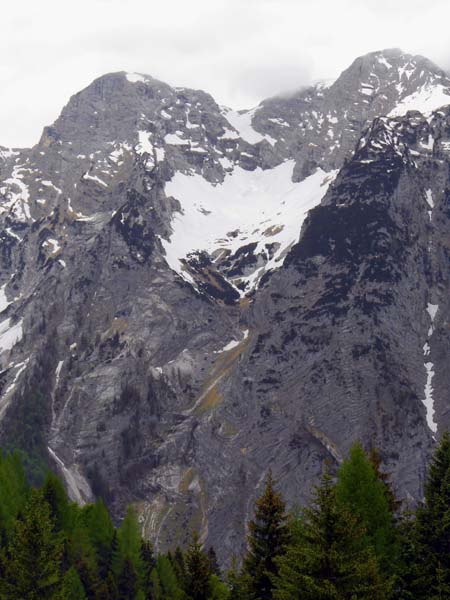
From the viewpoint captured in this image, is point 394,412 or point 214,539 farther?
point 394,412

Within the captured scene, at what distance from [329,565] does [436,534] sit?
395 inches

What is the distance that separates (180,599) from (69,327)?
166m

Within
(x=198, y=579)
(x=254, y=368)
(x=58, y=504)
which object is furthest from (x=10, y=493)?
(x=254, y=368)

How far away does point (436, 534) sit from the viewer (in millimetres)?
34125

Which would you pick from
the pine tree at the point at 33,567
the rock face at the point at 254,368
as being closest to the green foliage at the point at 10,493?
the pine tree at the point at 33,567

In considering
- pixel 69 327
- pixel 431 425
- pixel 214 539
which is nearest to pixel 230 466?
pixel 214 539

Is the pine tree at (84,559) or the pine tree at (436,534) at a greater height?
the pine tree at (436,534)

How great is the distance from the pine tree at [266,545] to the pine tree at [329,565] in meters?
5.07

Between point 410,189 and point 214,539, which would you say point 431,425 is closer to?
point 214,539

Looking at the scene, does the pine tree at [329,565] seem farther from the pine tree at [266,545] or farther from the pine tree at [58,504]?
the pine tree at [58,504]

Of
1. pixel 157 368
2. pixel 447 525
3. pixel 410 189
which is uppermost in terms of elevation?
pixel 447 525

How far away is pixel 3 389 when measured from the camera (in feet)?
601

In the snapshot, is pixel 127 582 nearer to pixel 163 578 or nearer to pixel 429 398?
pixel 163 578

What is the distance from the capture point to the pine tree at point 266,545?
32625mm
